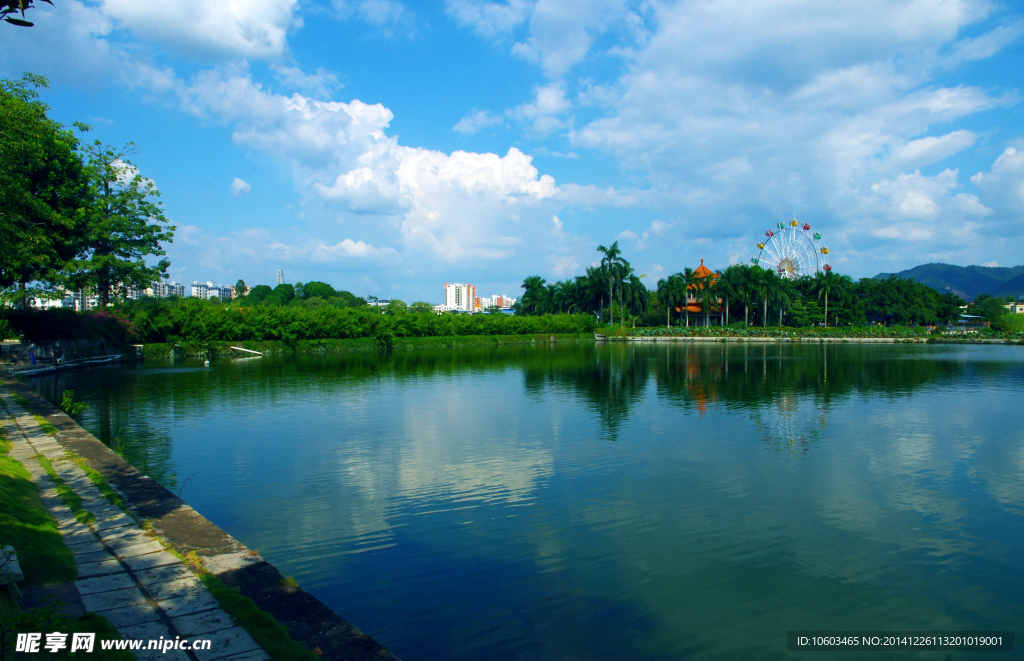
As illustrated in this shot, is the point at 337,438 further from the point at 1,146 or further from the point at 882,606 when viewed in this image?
the point at 882,606

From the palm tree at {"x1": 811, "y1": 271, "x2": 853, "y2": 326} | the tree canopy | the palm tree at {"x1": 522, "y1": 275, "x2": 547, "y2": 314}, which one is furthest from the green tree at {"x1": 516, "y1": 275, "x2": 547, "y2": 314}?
the tree canopy

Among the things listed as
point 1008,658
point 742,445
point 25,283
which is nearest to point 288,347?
point 25,283

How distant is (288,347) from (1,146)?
136 feet

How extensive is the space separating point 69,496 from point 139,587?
3542mm

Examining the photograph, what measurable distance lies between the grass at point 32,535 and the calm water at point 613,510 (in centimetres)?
232

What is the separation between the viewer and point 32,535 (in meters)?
6.06

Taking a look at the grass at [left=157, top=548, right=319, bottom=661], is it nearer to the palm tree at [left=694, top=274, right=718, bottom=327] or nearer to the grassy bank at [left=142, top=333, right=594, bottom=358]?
the grassy bank at [left=142, top=333, right=594, bottom=358]

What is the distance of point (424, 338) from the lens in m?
63.4

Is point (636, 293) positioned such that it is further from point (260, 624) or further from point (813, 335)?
point (260, 624)

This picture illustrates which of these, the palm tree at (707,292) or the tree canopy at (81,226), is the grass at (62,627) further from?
the palm tree at (707,292)

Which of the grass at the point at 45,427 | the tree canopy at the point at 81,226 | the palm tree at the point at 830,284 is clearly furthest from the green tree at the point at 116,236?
the palm tree at the point at 830,284

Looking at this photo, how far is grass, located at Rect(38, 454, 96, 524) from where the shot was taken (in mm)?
7227

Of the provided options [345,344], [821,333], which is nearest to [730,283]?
[821,333]

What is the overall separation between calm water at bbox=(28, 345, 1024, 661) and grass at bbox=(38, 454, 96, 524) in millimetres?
1862
